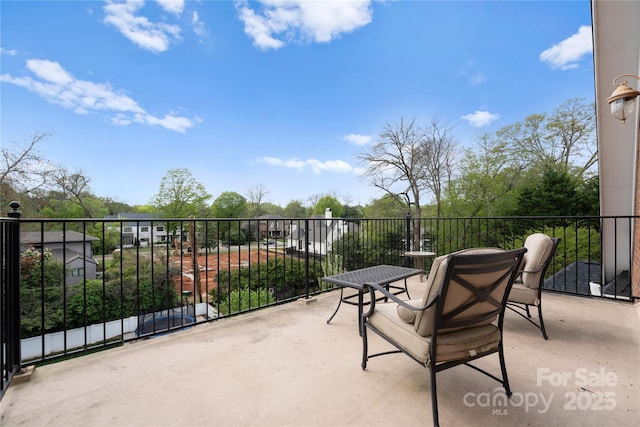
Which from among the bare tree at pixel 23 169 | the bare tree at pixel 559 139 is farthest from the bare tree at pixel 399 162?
the bare tree at pixel 23 169

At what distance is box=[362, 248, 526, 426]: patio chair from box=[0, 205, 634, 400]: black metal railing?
1.41 meters

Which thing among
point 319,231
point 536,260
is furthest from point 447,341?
point 319,231

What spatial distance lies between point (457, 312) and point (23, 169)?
18394mm

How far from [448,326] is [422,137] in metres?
18.5

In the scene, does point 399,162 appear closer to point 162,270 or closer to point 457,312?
point 162,270

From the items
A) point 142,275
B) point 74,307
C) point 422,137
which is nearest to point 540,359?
point 74,307

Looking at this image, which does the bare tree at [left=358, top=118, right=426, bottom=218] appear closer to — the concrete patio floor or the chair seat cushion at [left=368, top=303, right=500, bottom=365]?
the concrete patio floor

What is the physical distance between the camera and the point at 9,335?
179cm

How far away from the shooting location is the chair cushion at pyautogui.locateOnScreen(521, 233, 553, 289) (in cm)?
251

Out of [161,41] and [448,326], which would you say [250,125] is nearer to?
[161,41]

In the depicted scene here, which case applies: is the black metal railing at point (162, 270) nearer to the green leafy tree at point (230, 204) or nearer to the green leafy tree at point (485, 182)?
the green leafy tree at point (485, 182)

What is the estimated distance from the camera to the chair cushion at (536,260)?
2506 millimetres

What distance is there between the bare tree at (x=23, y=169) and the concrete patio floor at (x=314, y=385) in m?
15.1

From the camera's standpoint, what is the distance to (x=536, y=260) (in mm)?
2557
